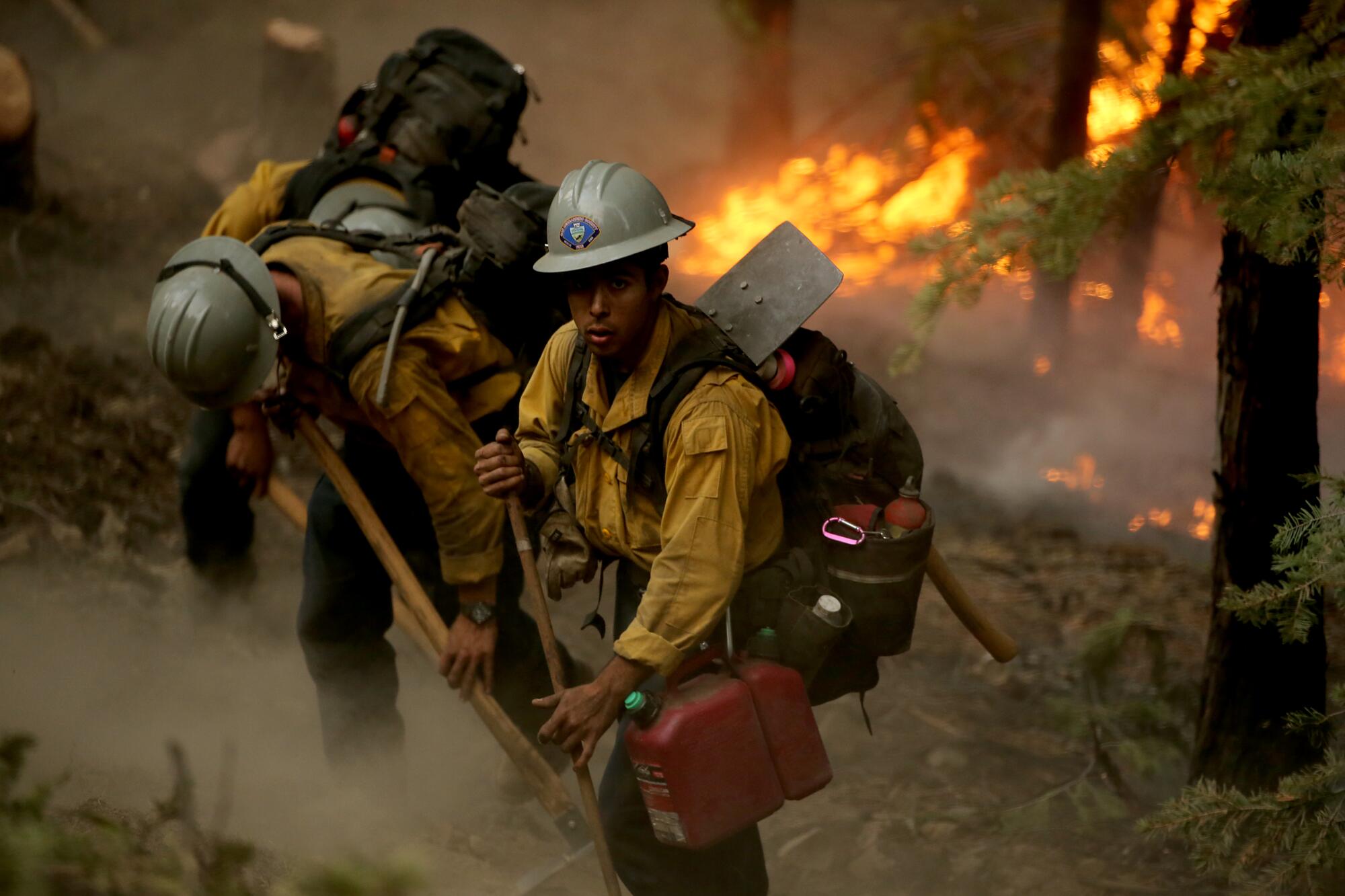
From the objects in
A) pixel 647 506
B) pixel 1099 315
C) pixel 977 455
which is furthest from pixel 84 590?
pixel 1099 315

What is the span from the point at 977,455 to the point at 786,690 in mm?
5978

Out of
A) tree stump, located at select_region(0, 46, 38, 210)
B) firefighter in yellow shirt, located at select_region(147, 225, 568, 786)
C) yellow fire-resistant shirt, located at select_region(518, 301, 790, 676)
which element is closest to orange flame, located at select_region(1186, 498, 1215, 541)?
firefighter in yellow shirt, located at select_region(147, 225, 568, 786)

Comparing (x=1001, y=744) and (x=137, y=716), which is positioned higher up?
(x=1001, y=744)

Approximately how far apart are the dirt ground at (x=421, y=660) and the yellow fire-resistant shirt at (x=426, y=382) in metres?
1.07

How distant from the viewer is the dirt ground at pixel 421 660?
14.3 feet

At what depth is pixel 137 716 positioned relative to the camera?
15.9ft

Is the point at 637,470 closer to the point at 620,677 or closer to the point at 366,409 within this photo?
the point at 620,677

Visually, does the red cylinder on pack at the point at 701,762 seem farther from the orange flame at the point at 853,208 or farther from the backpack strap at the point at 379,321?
the orange flame at the point at 853,208

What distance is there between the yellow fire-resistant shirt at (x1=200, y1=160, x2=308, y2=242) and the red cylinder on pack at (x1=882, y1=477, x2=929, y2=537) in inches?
113

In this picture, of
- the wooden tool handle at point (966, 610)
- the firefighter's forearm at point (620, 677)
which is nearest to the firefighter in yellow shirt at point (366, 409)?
the firefighter's forearm at point (620, 677)

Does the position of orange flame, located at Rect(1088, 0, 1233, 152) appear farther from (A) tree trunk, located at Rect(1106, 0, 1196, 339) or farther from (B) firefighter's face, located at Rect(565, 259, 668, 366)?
(B) firefighter's face, located at Rect(565, 259, 668, 366)

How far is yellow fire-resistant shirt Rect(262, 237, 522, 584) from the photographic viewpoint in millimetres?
3611

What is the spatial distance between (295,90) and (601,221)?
9.63 metres

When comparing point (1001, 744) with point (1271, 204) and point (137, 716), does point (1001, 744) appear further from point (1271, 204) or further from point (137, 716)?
point (137, 716)
